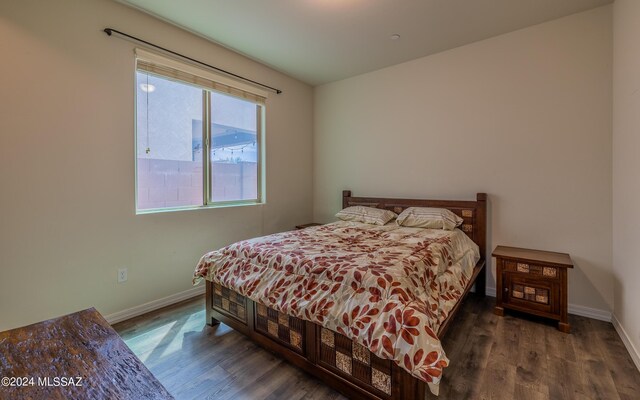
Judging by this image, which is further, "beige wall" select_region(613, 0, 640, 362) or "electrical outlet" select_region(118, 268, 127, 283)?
"electrical outlet" select_region(118, 268, 127, 283)

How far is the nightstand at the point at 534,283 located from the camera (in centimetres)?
225

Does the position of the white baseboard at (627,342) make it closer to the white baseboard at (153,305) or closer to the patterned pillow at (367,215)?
the patterned pillow at (367,215)

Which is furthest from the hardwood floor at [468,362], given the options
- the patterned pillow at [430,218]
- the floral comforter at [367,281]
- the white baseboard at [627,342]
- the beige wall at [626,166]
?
the patterned pillow at [430,218]

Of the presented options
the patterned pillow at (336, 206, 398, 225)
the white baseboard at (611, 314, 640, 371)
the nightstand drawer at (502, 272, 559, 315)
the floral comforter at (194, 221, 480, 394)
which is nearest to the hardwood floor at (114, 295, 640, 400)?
the white baseboard at (611, 314, 640, 371)

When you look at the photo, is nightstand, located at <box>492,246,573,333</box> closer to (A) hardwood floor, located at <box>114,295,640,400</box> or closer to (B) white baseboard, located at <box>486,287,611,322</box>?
(A) hardwood floor, located at <box>114,295,640,400</box>

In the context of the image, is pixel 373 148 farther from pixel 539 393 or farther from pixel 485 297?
pixel 539 393

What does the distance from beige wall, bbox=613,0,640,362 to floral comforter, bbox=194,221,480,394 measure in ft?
3.33

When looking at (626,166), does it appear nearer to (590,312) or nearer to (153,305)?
(590,312)

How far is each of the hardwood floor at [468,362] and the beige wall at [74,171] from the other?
0.49 meters

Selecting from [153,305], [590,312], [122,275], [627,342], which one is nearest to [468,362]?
[627,342]

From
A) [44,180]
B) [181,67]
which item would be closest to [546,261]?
[181,67]

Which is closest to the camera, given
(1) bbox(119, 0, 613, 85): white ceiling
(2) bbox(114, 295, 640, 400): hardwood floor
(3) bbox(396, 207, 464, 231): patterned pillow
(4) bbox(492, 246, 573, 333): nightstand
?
(2) bbox(114, 295, 640, 400): hardwood floor

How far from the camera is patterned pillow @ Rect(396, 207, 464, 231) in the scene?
114 inches

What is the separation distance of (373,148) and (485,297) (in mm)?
2167
